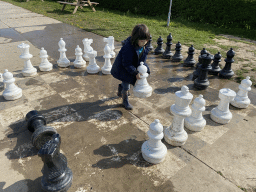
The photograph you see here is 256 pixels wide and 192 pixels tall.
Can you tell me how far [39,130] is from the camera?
2.51m

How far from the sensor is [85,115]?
11.0 ft

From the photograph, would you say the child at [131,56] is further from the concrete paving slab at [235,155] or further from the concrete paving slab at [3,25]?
the concrete paving slab at [3,25]

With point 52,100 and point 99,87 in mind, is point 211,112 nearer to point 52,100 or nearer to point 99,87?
point 99,87

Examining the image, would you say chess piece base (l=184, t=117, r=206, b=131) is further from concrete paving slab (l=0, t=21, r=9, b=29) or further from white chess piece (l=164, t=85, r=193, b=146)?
concrete paving slab (l=0, t=21, r=9, b=29)

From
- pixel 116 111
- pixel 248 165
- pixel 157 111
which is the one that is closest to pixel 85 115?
pixel 116 111

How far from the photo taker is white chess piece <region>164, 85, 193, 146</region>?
2.54 metres

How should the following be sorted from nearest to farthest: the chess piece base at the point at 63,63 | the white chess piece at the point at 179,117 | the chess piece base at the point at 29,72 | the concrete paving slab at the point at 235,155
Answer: the concrete paving slab at the point at 235,155
the white chess piece at the point at 179,117
the chess piece base at the point at 29,72
the chess piece base at the point at 63,63

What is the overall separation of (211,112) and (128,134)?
1.42 m

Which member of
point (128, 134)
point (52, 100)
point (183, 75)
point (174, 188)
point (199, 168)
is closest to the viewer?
point (174, 188)

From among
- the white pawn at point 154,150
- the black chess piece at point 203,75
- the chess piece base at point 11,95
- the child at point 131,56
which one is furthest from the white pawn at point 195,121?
the chess piece base at point 11,95

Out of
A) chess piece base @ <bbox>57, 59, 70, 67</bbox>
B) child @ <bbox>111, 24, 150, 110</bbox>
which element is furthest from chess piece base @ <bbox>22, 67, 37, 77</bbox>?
child @ <bbox>111, 24, 150, 110</bbox>

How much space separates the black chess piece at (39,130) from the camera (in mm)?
2490

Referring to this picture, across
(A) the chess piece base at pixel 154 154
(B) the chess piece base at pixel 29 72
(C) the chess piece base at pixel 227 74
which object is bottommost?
(A) the chess piece base at pixel 154 154

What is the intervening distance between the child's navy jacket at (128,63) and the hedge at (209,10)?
830 centimetres
